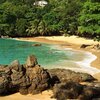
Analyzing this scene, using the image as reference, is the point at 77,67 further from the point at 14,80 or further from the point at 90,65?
the point at 14,80

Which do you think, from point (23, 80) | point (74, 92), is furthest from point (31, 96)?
point (74, 92)

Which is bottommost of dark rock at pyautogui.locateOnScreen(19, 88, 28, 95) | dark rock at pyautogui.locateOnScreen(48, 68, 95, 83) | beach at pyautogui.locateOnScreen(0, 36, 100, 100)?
beach at pyautogui.locateOnScreen(0, 36, 100, 100)

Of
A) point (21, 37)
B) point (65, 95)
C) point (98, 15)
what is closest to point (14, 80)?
point (65, 95)

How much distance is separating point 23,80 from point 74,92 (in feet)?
11.9

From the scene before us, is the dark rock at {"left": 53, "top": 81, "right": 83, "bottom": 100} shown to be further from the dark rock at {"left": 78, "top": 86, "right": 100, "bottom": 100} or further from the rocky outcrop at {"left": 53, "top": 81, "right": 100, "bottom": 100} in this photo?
the dark rock at {"left": 78, "top": 86, "right": 100, "bottom": 100}

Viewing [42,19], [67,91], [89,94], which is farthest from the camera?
[42,19]

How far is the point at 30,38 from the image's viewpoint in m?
65.1

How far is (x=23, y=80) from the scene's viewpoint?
19859mm

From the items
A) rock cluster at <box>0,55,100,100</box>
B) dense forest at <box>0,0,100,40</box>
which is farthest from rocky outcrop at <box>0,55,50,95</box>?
dense forest at <box>0,0,100,40</box>

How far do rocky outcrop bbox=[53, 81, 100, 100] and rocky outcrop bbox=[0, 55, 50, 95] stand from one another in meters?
1.90

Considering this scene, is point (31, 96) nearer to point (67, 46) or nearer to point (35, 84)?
point (35, 84)

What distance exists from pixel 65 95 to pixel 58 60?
1707cm

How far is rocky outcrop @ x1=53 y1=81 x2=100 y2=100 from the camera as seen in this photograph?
693 inches

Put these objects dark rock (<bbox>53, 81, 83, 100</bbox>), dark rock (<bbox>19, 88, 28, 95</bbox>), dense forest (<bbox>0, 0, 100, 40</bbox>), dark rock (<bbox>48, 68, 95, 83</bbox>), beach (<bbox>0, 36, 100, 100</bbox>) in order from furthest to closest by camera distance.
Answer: dense forest (<bbox>0, 0, 100, 40</bbox>)
dark rock (<bbox>48, 68, 95, 83</bbox>)
dark rock (<bbox>19, 88, 28, 95</bbox>)
beach (<bbox>0, 36, 100, 100</bbox>)
dark rock (<bbox>53, 81, 83, 100</bbox>)
